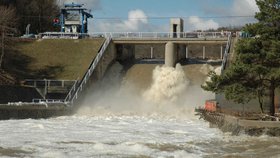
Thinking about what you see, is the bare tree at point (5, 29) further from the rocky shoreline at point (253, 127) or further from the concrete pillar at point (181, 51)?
the rocky shoreline at point (253, 127)

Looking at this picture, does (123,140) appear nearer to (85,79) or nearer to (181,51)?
(85,79)

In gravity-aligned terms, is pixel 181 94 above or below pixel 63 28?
below

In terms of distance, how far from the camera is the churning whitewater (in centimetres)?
2081

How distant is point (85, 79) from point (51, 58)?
21.6 feet

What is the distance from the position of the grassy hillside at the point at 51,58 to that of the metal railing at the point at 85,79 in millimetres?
606

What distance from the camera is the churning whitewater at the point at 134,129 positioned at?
2081cm

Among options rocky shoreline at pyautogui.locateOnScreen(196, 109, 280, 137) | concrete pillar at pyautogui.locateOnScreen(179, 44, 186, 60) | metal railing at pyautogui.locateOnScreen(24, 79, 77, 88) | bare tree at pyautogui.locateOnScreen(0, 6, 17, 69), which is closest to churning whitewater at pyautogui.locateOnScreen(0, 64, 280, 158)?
rocky shoreline at pyautogui.locateOnScreen(196, 109, 280, 137)

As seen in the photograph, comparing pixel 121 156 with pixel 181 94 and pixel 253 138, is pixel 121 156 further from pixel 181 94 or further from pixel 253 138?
pixel 181 94

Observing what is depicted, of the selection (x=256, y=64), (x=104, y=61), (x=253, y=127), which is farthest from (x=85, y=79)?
(x=253, y=127)

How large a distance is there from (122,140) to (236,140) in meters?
5.56

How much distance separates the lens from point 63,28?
200 ft

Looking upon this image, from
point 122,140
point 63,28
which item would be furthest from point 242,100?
point 63,28

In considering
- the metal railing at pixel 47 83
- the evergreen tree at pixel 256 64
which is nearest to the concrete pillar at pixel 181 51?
the metal railing at pixel 47 83

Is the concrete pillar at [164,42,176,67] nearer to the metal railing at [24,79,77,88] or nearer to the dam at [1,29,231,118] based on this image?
the dam at [1,29,231,118]
